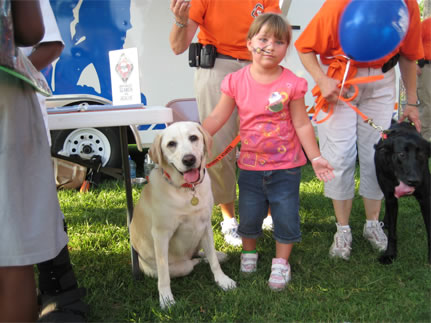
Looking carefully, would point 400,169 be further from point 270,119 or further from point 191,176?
point 191,176

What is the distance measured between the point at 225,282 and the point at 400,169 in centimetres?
133

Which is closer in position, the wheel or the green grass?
the green grass

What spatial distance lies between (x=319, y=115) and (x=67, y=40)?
4136mm

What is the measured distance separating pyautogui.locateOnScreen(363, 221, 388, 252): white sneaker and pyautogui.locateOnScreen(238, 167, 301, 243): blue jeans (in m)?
0.81

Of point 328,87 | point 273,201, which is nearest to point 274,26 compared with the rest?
point 328,87

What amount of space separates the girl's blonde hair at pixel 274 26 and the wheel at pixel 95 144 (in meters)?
3.64

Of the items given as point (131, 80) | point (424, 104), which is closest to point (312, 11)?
point (424, 104)

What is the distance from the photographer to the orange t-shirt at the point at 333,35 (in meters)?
2.46

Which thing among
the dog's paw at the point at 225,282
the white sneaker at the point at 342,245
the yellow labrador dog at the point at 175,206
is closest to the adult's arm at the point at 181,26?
the yellow labrador dog at the point at 175,206

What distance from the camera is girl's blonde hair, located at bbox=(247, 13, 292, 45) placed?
86.5 inches

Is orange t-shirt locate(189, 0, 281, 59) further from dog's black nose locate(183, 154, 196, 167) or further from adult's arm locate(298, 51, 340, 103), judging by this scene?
dog's black nose locate(183, 154, 196, 167)

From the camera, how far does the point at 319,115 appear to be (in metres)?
2.79

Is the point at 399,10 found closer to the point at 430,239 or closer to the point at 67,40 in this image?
the point at 430,239

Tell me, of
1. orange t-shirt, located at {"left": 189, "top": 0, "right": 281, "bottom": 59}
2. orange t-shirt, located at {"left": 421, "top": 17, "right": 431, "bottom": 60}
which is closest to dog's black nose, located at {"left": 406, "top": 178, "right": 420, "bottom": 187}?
orange t-shirt, located at {"left": 189, "top": 0, "right": 281, "bottom": 59}
